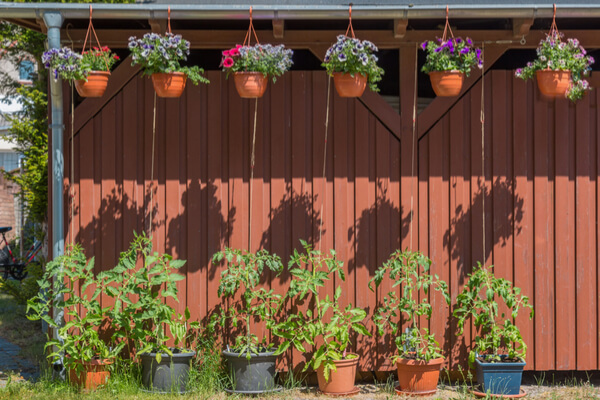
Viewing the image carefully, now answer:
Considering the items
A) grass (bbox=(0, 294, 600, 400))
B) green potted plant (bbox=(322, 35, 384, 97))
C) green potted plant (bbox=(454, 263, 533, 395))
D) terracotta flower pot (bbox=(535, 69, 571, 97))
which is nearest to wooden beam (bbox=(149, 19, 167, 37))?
green potted plant (bbox=(322, 35, 384, 97))

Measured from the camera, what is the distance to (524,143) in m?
6.73

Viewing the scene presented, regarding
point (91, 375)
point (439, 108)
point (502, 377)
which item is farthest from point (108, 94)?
point (502, 377)

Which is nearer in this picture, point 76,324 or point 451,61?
point 451,61

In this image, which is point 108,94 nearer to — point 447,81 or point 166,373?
point 166,373

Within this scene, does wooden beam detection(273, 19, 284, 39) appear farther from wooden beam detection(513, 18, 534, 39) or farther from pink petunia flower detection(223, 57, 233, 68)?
wooden beam detection(513, 18, 534, 39)

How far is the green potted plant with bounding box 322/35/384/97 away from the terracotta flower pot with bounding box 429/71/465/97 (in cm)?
43

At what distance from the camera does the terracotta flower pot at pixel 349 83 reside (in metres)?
6.04

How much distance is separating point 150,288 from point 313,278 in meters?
1.29

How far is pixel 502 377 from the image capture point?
247 inches

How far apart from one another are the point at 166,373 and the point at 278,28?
2864 millimetres

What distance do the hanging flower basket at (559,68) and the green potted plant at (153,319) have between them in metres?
3.15

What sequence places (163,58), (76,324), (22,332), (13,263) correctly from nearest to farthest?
(163,58) → (76,324) → (22,332) → (13,263)

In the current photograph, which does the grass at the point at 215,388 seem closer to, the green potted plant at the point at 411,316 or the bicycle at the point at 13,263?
the green potted plant at the point at 411,316

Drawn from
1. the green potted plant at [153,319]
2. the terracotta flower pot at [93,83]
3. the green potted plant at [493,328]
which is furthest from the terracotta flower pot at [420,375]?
the terracotta flower pot at [93,83]
